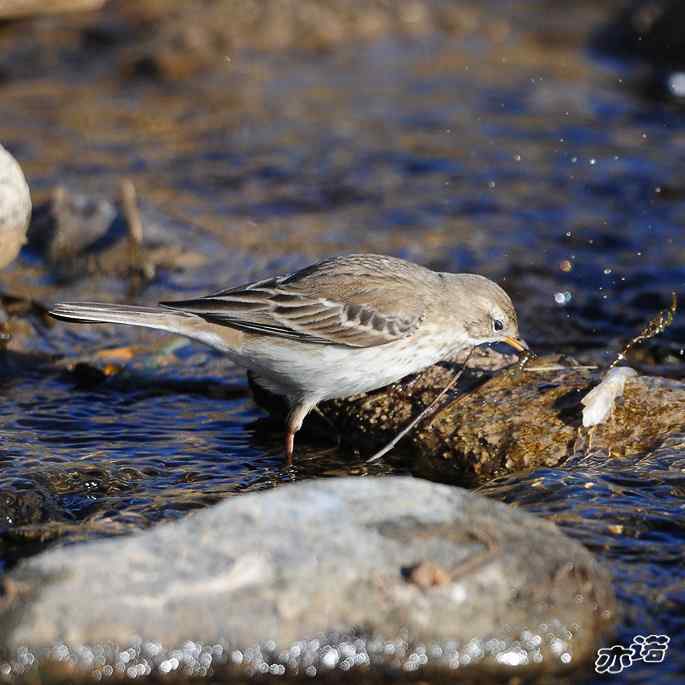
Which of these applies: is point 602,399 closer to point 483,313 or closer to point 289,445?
point 483,313

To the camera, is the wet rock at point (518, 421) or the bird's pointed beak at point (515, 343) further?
the bird's pointed beak at point (515, 343)

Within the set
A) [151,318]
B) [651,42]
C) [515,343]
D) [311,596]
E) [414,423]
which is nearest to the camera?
[311,596]

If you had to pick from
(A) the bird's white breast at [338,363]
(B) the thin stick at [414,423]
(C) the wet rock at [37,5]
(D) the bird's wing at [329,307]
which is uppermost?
(C) the wet rock at [37,5]

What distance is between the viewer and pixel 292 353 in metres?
7.30

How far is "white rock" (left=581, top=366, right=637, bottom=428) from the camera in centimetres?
670

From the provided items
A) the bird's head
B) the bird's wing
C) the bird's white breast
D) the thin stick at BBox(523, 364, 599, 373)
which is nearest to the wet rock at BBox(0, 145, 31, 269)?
the bird's wing

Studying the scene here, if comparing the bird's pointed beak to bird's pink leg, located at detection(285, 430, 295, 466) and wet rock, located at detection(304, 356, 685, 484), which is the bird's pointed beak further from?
bird's pink leg, located at detection(285, 430, 295, 466)

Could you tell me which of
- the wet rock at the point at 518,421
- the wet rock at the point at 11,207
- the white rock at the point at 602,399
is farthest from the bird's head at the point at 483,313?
the wet rock at the point at 11,207

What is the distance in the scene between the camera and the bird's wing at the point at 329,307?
7.32 meters

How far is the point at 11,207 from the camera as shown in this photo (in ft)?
26.6

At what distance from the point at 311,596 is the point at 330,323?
2856mm

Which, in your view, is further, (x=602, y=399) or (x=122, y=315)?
(x=122, y=315)

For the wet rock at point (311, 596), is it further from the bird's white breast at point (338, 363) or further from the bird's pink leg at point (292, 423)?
the bird's pink leg at point (292, 423)

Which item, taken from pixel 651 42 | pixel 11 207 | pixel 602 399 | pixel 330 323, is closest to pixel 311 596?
pixel 602 399
